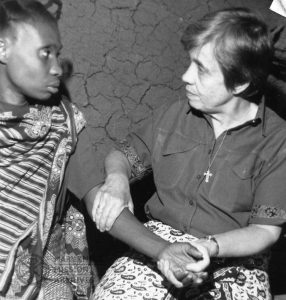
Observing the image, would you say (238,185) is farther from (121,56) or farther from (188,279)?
(121,56)

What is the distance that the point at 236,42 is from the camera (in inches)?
116

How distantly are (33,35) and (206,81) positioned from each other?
86 cm

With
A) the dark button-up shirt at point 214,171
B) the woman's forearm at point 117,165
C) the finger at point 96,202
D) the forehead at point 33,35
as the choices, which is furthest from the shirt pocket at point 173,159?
the forehead at point 33,35

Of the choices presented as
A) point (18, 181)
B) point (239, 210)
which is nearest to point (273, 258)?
point (239, 210)

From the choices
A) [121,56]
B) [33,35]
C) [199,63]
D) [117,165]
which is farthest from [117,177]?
[121,56]

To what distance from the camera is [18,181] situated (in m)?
2.81

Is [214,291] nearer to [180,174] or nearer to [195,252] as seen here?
[195,252]

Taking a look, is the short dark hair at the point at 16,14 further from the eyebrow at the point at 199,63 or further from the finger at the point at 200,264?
the finger at the point at 200,264

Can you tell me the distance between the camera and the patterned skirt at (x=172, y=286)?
9.18 ft

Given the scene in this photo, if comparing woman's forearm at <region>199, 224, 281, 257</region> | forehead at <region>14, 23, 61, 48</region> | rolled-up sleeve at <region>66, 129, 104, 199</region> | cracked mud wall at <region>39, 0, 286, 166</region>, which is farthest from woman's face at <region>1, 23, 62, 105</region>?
cracked mud wall at <region>39, 0, 286, 166</region>

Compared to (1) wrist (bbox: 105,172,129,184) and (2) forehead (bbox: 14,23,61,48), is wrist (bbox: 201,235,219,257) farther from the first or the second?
(2) forehead (bbox: 14,23,61,48)

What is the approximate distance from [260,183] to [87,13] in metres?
1.79

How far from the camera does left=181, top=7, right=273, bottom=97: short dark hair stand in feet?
9.64

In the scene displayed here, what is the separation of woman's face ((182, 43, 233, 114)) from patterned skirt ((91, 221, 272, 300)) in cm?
66
